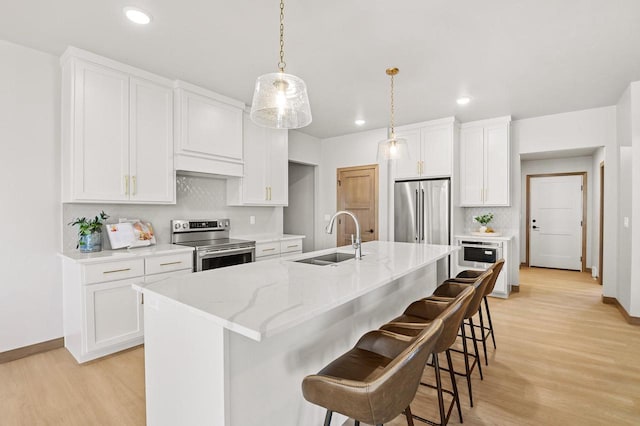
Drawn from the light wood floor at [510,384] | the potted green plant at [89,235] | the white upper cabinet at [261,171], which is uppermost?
the white upper cabinet at [261,171]

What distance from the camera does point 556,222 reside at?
671cm

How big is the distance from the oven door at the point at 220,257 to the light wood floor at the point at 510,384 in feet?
3.02

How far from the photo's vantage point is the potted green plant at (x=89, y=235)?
2.86m

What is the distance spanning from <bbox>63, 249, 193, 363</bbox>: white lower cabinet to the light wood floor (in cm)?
13

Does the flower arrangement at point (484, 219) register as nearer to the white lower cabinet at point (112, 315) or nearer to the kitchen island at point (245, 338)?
the kitchen island at point (245, 338)

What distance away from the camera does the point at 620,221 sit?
398 cm

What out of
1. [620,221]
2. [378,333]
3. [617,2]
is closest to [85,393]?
[378,333]

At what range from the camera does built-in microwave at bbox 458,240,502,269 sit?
446 cm

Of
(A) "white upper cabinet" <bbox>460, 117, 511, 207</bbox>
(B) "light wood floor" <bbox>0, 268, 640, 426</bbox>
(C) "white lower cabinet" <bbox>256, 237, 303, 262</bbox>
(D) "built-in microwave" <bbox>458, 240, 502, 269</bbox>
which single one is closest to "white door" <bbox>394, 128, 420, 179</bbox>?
(A) "white upper cabinet" <bbox>460, 117, 511, 207</bbox>

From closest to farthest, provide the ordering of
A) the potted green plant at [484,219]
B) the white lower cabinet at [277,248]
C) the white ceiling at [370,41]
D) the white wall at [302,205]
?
1. the white ceiling at [370,41]
2. the white lower cabinet at [277,248]
3. the potted green plant at [484,219]
4. the white wall at [302,205]

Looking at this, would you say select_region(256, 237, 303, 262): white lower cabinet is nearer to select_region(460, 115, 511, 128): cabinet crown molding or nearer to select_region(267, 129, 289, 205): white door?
select_region(267, 129, 289, 205): white door

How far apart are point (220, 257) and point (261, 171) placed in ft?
4.58

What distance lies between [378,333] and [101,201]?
2654 mm

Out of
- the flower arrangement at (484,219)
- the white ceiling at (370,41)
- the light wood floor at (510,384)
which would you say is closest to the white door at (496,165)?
the flower arrangement at (484,219)
